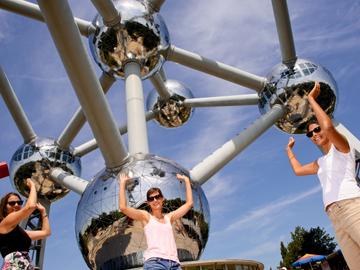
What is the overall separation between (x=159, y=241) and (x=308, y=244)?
46184 millimetres

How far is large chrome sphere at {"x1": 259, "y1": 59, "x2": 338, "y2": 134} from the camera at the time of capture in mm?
8852

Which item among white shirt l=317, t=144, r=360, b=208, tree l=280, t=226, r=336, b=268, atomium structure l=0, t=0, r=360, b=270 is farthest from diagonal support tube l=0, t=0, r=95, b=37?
tree l=280, t=226, r=336, b=268

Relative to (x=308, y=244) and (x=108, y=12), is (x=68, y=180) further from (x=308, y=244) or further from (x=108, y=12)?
(x=308, y=244)

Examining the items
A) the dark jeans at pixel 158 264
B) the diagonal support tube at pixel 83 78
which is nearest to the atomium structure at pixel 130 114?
the diagonal support tube at pixel 83 78

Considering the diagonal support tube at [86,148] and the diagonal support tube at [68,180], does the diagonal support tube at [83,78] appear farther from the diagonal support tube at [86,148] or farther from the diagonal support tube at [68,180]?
the diagonal support tube at [86,148]

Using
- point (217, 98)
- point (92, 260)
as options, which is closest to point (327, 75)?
point (217, 98)

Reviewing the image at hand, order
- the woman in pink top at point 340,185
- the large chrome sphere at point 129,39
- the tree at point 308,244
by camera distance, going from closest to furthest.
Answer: the woman in pink top at point 340,185 < the large chrome sphere at point 129,39 < the tree at point 308,244

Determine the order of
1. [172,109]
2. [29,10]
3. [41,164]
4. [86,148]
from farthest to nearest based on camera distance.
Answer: [172,109] → [86,148] → [41,164] → [29,10]

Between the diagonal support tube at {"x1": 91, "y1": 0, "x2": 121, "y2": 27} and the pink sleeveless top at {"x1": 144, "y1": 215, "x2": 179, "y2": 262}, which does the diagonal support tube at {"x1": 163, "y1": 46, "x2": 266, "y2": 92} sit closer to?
the diagonal support tube at {"x1": 91, "y1": 0, "x2": 121, "y2": 27}

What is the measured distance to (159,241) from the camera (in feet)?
10.3

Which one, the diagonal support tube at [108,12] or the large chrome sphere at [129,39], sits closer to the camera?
the diagonal support tube at [108,12]

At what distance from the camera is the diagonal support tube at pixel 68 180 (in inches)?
311

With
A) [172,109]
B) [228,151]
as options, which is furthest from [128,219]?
[172,109]

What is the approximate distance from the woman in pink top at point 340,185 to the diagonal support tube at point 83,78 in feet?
8.65
